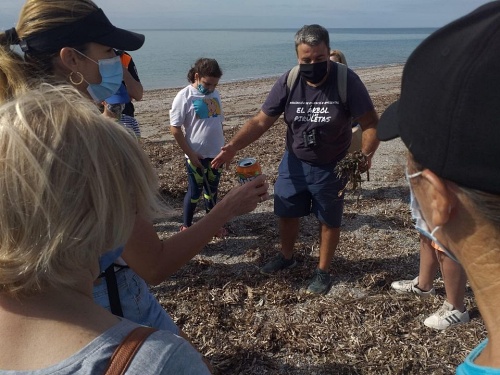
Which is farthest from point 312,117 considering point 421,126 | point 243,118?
point 243,118

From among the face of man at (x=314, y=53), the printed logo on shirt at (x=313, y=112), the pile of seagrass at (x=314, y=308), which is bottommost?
the pile of seagrass at (x=314, y=308)

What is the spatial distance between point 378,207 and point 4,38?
468 centimetres

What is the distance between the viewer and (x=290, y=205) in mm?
4199

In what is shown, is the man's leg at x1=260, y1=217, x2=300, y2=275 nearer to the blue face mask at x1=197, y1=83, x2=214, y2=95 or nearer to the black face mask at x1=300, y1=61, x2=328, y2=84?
the black face mask at x1=300, y1=61, x2=328, y2=84

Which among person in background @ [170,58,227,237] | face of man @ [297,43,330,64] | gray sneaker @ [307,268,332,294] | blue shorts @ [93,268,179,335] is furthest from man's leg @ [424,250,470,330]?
person in background @ [170,58,227,237]

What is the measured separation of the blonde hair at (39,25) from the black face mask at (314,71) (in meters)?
1.85

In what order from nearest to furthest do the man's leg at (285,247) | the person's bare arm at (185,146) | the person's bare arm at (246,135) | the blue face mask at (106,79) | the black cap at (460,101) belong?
1. the black cap at (460,101)
2. the blue face mask at (106,79)
3. the person's bare arm at (246,135)
4. the man's leg at (285,247)
5. the person's bare arm at (185,146)

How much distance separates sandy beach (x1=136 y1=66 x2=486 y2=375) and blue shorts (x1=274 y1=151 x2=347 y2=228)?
25.6 inches

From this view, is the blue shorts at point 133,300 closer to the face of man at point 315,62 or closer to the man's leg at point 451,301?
the man's leg at point 451,301

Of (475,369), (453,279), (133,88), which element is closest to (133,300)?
(475,369)

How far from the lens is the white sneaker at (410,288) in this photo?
12.6 feet

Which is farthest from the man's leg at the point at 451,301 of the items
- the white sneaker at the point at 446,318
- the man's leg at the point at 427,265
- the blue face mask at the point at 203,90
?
the blue face mask at the point at 203,90

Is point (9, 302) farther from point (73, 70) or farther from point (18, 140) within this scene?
point (73, 70)

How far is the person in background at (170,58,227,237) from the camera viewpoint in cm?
509
